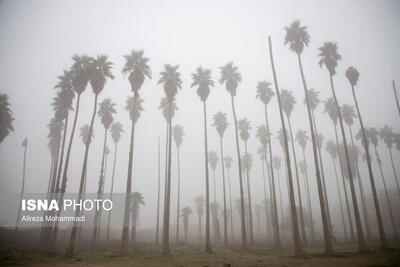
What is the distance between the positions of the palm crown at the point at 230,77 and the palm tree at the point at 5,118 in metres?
37.4

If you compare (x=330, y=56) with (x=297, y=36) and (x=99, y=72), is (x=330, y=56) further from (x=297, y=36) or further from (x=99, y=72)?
(x=99, y=72)

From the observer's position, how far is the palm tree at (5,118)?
3441cm

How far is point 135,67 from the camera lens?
3027 centimetres

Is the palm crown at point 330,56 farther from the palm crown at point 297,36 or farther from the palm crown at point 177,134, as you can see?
the palm crown at point 177,134

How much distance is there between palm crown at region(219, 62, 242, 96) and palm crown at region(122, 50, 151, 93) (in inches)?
560

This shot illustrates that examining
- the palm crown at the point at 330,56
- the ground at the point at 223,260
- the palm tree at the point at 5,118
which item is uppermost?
the palm crown at the point at 330,56

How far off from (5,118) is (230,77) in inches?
1549

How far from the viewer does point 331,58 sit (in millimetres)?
30125

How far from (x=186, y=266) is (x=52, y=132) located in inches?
1502

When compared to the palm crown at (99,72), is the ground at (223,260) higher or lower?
lower

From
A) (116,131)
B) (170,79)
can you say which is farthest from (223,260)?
(116,131)

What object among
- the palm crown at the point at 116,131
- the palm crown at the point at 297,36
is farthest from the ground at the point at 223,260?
the palm crown at the point at 116,131

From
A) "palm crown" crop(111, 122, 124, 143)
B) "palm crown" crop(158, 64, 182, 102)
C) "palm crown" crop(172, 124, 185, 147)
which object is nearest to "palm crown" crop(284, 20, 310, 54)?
"palm crown" crop(158, 64, 182, 102)

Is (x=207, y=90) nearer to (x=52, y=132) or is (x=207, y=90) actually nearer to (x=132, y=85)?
(x=132, y=85)
